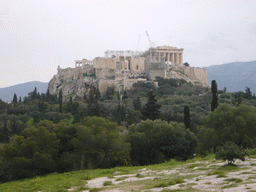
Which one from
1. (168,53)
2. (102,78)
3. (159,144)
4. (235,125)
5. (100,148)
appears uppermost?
(168,53)

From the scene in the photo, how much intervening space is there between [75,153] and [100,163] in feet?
7.91

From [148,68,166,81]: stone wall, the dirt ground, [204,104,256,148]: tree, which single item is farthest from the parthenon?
the dirt ground

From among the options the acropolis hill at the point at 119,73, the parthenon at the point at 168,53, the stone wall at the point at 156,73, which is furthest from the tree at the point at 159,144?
the parthenon at the point at 168,53

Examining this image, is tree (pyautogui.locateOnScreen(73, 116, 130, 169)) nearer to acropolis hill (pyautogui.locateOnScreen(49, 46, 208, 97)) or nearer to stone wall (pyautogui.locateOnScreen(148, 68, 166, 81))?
acropolis hill (pyautogui.locateOnScreen(49, 46, 208, 97))

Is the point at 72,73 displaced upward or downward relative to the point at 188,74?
upward

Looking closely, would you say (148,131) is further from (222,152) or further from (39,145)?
(222,152)

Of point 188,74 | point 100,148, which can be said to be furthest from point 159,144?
point 188,74

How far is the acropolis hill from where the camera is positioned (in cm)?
9325

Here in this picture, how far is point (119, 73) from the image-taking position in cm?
9875

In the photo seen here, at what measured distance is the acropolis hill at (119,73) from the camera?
93.2 metres

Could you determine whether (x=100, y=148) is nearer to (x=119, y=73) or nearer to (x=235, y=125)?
(x=235, y=125)

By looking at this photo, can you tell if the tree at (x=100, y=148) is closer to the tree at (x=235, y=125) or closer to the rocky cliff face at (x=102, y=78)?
the tree at (x=235, y=125)

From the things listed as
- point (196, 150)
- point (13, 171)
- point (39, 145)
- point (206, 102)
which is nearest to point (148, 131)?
point (196, 150)

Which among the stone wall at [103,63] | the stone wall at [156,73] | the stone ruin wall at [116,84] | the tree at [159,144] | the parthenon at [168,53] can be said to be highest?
the parthenon at [168,53]
